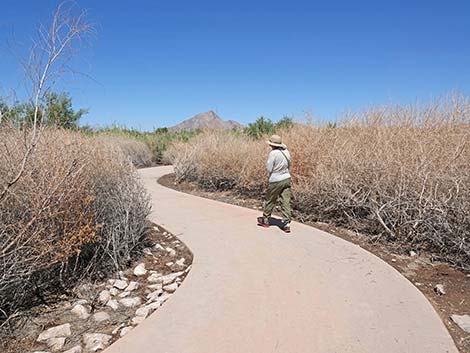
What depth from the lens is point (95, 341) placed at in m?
2.91

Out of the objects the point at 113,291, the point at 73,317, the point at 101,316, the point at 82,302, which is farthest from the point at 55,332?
the point at 113,291

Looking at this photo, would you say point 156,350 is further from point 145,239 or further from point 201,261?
point 145,239

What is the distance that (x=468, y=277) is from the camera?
13.9 ft

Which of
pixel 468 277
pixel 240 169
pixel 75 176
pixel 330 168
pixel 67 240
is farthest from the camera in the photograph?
pixel 240 169

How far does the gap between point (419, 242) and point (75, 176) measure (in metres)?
5.18

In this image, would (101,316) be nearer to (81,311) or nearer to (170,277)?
(81,311)

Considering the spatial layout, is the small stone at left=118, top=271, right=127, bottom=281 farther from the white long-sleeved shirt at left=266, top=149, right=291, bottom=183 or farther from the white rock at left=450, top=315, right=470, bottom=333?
the white rock at left=450, top=315, right=470, bottom=333

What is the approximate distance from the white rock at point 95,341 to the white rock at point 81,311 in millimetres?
374

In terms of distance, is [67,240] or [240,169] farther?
[240,169]

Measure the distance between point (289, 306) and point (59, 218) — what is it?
2.72m

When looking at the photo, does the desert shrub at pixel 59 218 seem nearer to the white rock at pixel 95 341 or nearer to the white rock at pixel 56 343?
the white rock at pixel 56 343

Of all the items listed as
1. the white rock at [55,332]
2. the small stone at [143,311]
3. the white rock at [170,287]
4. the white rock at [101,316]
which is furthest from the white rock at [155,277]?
the white rock at [55,332]

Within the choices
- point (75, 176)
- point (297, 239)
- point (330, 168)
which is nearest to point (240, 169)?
point (330, 168)

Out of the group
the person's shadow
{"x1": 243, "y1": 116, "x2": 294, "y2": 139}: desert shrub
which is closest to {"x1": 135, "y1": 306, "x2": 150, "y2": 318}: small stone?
the person's shadow
